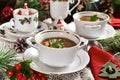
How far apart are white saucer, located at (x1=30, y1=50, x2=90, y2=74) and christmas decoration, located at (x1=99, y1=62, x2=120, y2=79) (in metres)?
0.05

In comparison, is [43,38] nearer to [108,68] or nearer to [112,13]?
[108,68]

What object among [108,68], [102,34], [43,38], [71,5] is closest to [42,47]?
[43,38]

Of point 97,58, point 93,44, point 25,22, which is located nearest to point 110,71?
point 97,58

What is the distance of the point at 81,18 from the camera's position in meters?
1.03

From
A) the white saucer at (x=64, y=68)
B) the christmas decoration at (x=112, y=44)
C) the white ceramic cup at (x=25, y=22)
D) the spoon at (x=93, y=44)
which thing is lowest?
the spoon at (x=93, y=44)

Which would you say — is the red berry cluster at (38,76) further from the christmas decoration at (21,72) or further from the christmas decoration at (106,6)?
the christmas decoration at (106,6)

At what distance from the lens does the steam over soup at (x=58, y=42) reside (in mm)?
808

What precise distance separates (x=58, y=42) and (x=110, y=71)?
0.16 metres

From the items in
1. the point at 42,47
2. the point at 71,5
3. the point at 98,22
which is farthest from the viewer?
the point at 71,5

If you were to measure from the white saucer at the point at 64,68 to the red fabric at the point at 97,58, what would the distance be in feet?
0.10

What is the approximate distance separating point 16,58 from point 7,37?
14 cm

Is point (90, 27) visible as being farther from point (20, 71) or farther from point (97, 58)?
point (20, 71)

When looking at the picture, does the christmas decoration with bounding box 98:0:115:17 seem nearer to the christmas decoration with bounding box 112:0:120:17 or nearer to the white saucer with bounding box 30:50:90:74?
the christmas decoration with bounding box 112:0:120:17

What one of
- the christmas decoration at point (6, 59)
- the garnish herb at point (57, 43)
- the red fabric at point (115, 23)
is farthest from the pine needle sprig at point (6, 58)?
the red fabric at point (115, 23)
